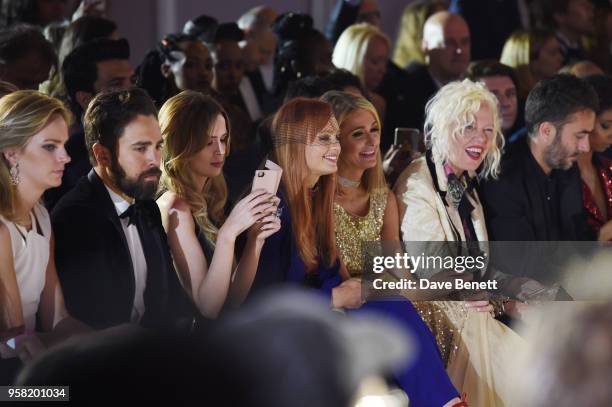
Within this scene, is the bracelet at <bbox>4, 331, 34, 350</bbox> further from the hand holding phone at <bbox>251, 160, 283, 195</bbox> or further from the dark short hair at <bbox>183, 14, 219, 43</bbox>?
the dark short hair at <bbox>183, 14, 219, 43</bbox>

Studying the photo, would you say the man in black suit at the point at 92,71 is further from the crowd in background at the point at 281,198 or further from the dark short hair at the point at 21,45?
the dark short hair at the point at 21,45

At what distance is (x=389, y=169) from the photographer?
358 cm

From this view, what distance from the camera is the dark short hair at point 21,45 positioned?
348cm

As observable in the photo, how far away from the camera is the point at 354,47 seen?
4684 mm

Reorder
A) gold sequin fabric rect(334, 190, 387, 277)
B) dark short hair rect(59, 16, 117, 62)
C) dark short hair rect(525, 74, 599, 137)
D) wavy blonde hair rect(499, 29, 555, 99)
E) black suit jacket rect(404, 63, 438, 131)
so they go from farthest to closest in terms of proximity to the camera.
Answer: wavy blonde hair rect(499, 29, 555, 99)
black suit jacket rect(404, 63, 438, 131)
dark short hair rect(59, 16, 117, 62)
dark short hair rect(525, 74, 599, 137)
gold sequin fabric rect(334, 190, 387, 277)

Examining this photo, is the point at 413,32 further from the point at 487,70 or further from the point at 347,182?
the point at 347,182

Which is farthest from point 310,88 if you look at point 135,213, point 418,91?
point 418,91

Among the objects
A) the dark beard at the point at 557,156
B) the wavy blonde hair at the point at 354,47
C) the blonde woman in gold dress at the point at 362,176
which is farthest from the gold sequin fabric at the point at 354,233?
the wavy blonde hair at the point at 354,47

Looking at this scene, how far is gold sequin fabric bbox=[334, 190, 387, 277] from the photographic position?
310 cm

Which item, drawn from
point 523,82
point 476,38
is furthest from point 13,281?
point 476,38

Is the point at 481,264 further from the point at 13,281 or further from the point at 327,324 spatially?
the point at 327,324

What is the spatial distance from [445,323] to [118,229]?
1020 millimetres

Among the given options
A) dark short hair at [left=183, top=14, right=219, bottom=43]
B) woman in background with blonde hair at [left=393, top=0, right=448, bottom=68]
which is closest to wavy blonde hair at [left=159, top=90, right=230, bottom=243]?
dark short hair at [left=183, top=14, right=219, bottom=43]

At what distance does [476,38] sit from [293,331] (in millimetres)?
5247
